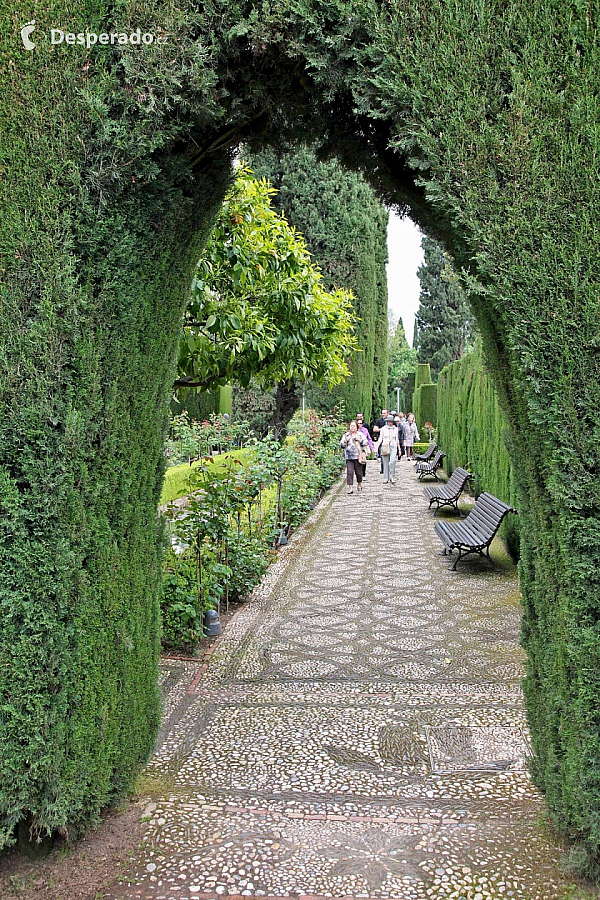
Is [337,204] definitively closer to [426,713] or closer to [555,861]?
[426,713]

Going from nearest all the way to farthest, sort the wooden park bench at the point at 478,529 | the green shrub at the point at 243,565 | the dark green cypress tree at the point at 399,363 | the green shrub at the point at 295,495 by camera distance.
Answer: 1. the green shrub at the point at 243,565
2. the wooden park bench at the point at 478,529
3. the green shrub at the point at 295,495
4. the dark green cypress tree at the point at 399,363

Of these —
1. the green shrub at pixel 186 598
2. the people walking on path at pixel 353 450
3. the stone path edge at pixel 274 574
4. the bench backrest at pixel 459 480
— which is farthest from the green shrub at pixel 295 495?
the green shrub at pixel 186 598

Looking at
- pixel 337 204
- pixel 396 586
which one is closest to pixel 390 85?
pixel 396 586

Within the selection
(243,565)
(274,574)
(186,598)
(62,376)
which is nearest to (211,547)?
(243,565)

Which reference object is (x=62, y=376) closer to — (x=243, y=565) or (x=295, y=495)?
(x=243, y=565)

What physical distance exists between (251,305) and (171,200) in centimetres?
286

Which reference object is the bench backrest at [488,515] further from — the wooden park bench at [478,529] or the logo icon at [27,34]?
the logo icon at [27,34]

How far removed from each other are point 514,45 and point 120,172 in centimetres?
152

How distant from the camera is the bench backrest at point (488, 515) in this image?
23.8ft

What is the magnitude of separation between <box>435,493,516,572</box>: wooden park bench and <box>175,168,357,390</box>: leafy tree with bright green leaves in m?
2.76

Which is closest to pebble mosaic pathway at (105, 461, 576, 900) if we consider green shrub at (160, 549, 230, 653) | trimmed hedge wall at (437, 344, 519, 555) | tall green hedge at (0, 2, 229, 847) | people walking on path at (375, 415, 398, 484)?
green shrub at (160, 549, 230, 653)

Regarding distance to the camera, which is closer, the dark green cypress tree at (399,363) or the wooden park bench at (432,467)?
the wooden park bench at (432,467)

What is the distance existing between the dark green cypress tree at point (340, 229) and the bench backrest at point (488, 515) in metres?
9.78

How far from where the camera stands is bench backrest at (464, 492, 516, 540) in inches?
286
